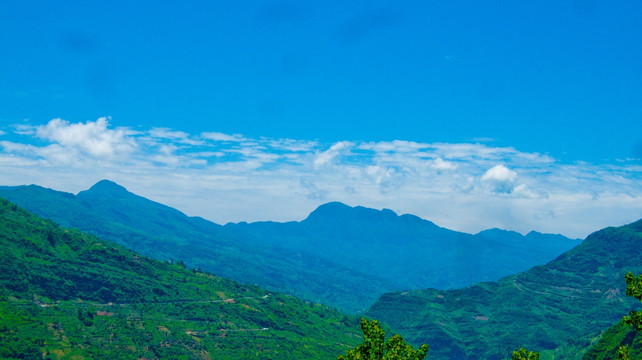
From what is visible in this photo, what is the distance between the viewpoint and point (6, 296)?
17800 cm

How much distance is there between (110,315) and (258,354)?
185ft

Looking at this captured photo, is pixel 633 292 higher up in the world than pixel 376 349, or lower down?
higher up

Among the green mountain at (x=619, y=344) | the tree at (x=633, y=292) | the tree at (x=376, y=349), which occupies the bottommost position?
the green mountain at (x=619, y=344)

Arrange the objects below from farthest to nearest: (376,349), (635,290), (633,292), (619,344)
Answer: (619,344)
(376,349)
(633,292)
(635,290)

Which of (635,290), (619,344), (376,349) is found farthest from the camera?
(619,344)

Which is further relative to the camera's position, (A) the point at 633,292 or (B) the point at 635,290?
(A) the point at 633,292

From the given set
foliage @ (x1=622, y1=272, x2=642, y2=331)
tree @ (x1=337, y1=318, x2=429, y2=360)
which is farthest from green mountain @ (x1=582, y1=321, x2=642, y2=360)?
tree @ (x1=337, y1=318, x2=429, y2=360)

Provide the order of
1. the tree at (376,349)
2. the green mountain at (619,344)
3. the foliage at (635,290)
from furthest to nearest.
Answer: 1. the green mountain at (619,344)
2. the tree at (376,349)
3. the foliage at (635,290)

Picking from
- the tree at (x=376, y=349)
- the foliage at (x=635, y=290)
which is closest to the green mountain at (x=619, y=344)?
the foliage at (x=635, y=290)

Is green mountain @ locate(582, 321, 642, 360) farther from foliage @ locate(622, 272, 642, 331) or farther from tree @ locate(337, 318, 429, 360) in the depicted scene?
tree @ locate(337, 318, 429, 360)

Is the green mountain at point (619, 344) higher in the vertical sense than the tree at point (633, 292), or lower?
lower

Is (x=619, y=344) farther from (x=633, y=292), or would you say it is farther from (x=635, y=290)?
(x=635, y=290)

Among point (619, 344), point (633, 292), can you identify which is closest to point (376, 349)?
point (633, 292)

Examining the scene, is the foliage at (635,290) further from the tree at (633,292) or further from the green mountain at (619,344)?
the green mountain at (619,344)
